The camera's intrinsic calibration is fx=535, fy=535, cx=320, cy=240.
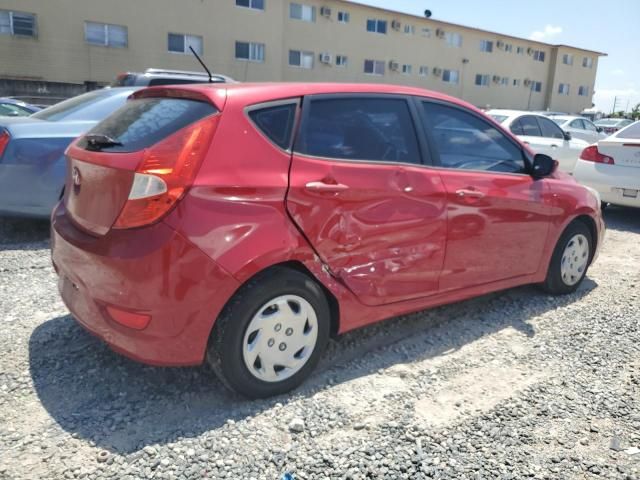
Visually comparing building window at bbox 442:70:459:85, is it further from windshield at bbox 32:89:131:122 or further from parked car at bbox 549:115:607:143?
windshield at bbox 32:89:131:122

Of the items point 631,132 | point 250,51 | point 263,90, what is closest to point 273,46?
point 250,51

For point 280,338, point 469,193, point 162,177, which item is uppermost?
point 162,177

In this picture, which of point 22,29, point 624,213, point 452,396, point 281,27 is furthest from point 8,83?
point 452,396

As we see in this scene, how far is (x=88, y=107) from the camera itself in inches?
217

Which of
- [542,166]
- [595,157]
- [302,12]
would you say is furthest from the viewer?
[302,12]

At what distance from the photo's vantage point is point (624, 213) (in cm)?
839

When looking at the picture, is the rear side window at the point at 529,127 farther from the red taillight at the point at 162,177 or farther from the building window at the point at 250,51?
the building window at the point at 250,51

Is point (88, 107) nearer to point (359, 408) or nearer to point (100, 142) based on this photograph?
point (100, 142)

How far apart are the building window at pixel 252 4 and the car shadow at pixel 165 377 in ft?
81.7

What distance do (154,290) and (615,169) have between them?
6.87m

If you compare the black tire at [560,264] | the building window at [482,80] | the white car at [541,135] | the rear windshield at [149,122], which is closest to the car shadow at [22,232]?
the rear windshield at [149,122]

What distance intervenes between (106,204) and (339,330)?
143cm

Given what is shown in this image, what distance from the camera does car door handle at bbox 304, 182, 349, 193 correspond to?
2779 mm

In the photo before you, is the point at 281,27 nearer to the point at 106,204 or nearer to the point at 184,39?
the point at 184,39
